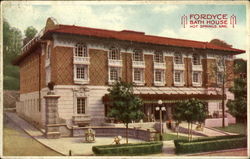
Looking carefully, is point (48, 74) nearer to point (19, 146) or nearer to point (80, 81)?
point (80, 81)

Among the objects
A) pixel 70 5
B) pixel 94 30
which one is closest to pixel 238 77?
pixel 94 30

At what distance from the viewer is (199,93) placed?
22.4m

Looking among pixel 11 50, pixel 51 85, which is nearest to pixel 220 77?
pixel 51 85

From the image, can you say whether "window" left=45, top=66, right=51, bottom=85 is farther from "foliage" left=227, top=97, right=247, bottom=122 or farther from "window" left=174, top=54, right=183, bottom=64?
"foliage" left=227, top=97, right=247, bottom=122

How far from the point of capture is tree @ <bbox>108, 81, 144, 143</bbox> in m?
19.3

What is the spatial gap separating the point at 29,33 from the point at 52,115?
196 inches

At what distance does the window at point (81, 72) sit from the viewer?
21.2 metres

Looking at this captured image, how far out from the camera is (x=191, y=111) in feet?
65.7

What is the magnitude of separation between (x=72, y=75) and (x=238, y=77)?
1021 cm

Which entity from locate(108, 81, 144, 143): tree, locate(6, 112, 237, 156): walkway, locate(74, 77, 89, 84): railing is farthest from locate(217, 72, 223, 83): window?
locate(74, 77, 89, 84): railing

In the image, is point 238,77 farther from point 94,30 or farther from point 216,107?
point 94,30

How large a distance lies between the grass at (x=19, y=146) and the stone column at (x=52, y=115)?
117 cm

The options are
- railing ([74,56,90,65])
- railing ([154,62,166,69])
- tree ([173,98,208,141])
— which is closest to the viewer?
tree ([173,98,208,141])

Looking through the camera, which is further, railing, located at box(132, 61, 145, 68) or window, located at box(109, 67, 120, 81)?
railing, located at box(132, 61, 145, 68)
